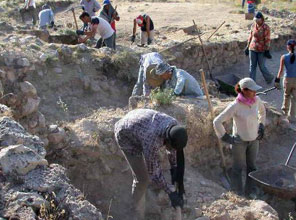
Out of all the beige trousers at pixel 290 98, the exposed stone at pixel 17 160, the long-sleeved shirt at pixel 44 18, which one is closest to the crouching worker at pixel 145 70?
the beige trousers at pixel 290 98

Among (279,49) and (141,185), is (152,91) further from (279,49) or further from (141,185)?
(279,49)

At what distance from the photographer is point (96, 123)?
6.07 m

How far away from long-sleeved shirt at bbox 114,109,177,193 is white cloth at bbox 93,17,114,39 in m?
4.70

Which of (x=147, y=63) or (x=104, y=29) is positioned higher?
(x=104, y=29)

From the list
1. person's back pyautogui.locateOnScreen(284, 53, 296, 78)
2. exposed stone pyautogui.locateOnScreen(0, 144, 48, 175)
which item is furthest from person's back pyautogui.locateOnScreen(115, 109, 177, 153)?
person's back pyautogui.locateOnScreen(284, 53, 296, 78)

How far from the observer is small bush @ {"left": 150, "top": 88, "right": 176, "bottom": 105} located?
6.52 meters

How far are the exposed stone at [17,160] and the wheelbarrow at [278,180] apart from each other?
116 inches

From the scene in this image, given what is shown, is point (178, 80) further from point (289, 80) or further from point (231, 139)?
point (289, 80)

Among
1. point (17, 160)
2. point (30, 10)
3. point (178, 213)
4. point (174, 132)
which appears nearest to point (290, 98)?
point (178, 213)

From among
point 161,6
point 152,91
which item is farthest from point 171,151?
point 161,6

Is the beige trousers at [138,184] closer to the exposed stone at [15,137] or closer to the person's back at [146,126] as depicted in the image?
the person's back at [146,126]

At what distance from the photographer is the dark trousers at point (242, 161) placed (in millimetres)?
5613

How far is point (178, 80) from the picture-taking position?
22.1ft

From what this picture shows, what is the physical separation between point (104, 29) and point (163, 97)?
306 centimetres
